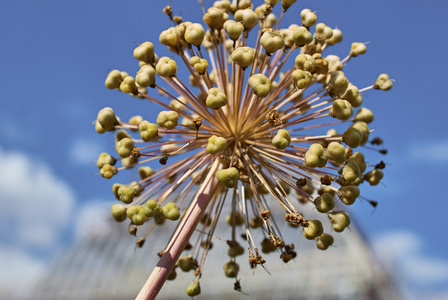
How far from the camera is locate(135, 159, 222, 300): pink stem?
2.76 m

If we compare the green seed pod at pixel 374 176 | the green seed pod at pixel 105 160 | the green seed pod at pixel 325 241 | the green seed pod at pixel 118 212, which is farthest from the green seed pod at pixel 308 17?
the green seed pod at pixel 118 212

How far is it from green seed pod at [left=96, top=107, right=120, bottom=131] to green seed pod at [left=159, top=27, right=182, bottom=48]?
66 cm

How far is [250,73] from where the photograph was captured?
323 cm

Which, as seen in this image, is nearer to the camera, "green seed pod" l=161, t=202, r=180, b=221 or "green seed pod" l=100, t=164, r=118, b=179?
"green seed pod" l=161, t=202, r=180, b=221

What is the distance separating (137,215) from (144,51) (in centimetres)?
122

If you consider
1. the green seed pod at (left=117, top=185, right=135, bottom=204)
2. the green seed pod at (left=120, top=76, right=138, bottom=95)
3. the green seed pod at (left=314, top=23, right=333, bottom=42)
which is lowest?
the green seed pod at (left=117, top=185, right=135, bottom=204)

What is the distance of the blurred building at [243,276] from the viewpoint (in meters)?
19.9

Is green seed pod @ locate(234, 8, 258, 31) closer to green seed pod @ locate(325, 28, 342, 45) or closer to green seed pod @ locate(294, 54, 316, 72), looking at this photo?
green seed pod @ locate(294, 54, 316, 72)

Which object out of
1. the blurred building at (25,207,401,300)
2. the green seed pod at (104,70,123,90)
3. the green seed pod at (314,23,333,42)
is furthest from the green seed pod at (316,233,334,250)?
the blurred building at (25,207,401,300)

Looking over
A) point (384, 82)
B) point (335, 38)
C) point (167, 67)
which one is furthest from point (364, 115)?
point (167, 67)

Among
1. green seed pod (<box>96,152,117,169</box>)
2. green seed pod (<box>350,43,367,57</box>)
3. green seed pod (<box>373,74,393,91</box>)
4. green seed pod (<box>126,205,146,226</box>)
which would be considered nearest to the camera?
green seed pod (<box>126,205,146,226</box>)

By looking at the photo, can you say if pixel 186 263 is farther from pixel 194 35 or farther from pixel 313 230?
pixel 194 35

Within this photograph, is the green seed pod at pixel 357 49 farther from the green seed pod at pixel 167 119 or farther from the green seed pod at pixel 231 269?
the green seed pod at pixel 231 269

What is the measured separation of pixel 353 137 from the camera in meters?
3.02
